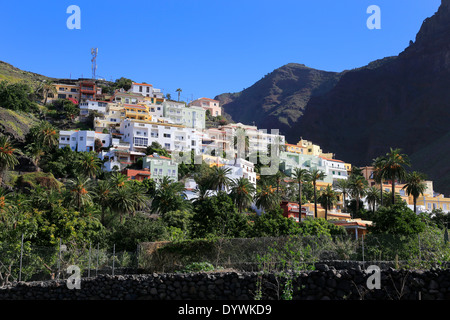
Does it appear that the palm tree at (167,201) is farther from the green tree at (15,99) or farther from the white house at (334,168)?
the white house at (334,168)

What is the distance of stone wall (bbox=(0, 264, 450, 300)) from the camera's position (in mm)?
12477

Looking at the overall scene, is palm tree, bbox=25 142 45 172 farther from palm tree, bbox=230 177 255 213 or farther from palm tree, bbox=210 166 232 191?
palm tree, bbox=230 177 255 213

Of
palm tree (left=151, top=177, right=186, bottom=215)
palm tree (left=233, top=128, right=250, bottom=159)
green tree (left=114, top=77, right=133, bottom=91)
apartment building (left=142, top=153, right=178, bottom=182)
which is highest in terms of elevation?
green tree (left=114, top=77, right=133, bottom=91)

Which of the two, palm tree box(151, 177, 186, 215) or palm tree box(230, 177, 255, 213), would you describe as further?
palm tree box(230, 177, 255, 213)

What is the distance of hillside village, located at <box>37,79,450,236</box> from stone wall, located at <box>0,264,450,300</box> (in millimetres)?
47272

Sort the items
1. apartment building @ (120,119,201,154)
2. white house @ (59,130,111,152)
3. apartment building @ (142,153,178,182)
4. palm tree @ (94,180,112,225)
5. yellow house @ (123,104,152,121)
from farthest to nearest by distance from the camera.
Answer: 1. yellow house @ (123,104,152,121)
2. apartment building @ (120,119,201,154)
3. white house @ (59,130,111,152)
4. apartment building @ (142,153,178,182)
5. palm tree @ (94,180,112,225)

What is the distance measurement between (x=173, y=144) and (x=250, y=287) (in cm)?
8851

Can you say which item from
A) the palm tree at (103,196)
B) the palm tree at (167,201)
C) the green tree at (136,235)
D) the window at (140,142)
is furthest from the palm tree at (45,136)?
the green tree at (136,235)

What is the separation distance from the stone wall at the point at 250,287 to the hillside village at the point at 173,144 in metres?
47.3

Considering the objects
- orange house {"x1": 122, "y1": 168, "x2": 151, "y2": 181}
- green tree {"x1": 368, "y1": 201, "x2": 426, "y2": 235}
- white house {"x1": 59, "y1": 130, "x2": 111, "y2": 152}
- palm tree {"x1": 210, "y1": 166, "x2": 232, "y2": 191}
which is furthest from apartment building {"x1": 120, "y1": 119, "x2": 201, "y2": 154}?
green tree {"x1": 368, "y1": 201, "x2": 426, "y2": 235}

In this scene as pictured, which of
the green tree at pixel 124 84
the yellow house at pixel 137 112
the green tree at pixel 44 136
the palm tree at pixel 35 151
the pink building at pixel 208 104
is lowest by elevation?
the palm tree at pixel 35 151

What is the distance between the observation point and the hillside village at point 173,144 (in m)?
84.8

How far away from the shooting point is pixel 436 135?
17662 cm
